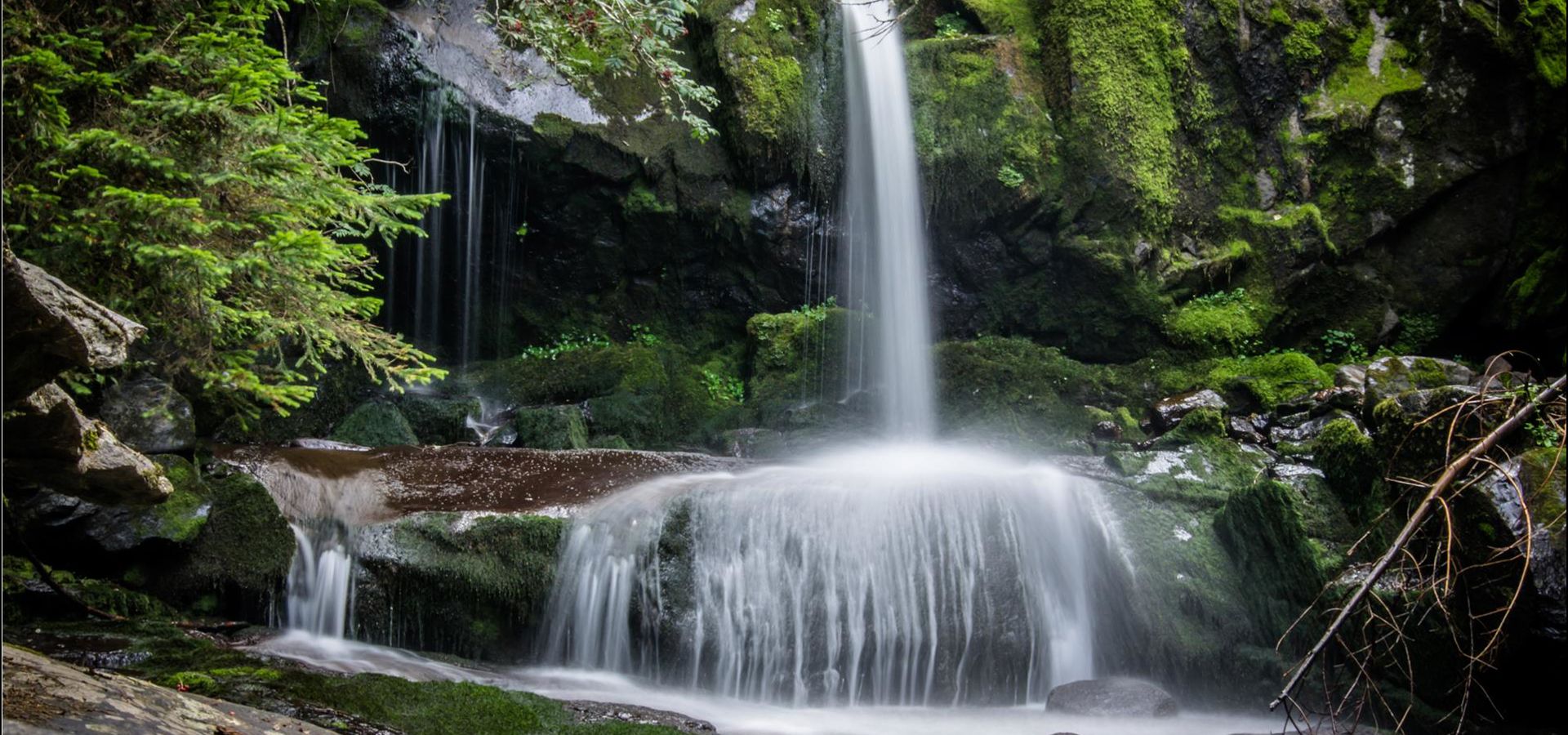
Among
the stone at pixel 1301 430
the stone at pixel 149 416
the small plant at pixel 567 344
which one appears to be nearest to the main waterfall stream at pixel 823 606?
the stone at pixel 149 416

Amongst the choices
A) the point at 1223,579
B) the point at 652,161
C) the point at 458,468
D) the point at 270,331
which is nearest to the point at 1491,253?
the point at 1223,579

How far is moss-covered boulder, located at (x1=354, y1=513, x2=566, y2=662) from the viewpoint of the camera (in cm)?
639

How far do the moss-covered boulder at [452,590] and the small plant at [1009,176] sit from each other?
790 cm

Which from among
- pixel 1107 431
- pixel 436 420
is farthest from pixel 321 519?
pixel 1107 431

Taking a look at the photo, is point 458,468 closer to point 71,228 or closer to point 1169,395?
point 71,228

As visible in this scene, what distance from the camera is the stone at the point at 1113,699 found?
20.3ft

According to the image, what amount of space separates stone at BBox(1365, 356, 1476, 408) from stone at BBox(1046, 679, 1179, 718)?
3.92 meters

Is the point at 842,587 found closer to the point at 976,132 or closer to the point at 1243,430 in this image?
the point at 1243,430

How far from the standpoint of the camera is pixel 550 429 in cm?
988

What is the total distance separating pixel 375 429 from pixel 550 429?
64.6 inches

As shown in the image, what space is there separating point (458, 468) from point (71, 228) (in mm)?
4012

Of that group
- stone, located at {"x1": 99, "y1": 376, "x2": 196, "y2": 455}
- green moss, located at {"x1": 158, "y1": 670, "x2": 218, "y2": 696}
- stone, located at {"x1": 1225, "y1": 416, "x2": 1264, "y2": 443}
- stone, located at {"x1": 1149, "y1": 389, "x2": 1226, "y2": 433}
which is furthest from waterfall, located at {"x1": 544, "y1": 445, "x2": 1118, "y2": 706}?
stone, located at {"x1": 1149, "y1": 389, "x2": 1226, "y2": 433}

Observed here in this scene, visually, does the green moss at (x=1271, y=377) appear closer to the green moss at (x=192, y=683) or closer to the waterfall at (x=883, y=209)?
the waterfall at (x=883, y=209)

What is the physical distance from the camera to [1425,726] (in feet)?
19.5
